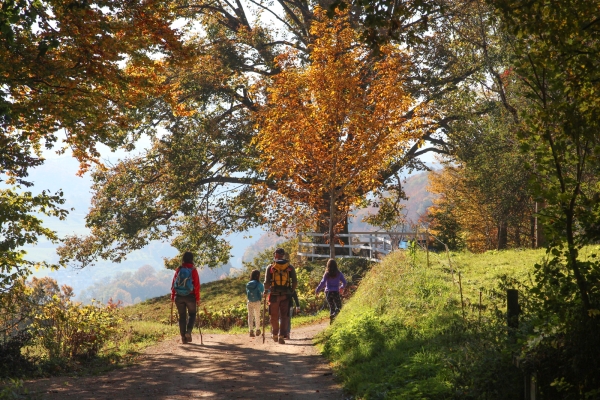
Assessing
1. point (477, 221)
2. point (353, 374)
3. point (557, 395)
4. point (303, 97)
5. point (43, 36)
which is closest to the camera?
point (557, 395)

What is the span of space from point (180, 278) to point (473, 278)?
6.48 m

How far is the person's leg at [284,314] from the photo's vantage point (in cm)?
1476

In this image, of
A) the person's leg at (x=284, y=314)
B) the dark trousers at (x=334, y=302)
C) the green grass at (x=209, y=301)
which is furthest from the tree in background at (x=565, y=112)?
the green grass at (x=209, y=301)

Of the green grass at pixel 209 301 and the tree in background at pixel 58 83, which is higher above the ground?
the tree in background at pixel 58 83

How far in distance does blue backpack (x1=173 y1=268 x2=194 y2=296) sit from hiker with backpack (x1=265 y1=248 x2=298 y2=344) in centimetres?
180

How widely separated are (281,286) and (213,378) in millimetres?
4665

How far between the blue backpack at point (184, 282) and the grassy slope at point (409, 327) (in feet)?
10.3

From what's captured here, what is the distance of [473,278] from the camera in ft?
47.0

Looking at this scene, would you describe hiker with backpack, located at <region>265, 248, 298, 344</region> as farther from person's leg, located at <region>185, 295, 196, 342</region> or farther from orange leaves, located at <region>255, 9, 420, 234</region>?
orange leaves, located at <region>255, 9, 420, 234</region>

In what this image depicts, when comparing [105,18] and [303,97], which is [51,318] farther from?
[303,97]

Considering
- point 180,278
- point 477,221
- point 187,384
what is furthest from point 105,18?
point 477,221

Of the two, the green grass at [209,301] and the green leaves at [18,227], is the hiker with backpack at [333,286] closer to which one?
the green leaves at [18,227]

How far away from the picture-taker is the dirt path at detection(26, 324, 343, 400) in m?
9.18

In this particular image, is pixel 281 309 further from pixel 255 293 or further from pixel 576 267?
pixel 576 267
